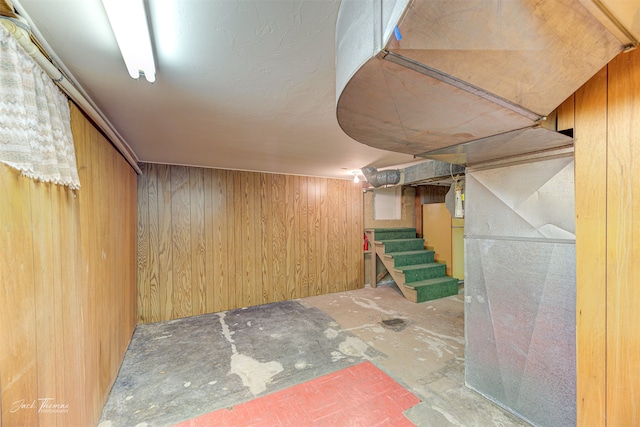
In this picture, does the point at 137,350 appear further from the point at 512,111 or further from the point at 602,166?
the point at 602,166

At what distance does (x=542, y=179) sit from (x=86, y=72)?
262 cm

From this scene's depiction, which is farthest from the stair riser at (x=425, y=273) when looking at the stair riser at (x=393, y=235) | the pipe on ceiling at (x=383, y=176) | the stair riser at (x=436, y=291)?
the pipe on ceiling at (x=383, y=176)

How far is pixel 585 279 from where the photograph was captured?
1252mm

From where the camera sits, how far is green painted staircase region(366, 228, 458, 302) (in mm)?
4043

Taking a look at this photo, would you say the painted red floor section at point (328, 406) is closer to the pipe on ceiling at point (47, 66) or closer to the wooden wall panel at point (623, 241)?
the wooden wall panel at point (623, 241)

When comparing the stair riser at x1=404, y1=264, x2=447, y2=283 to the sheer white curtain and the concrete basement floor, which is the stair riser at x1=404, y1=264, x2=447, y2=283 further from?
the sheer white curtain

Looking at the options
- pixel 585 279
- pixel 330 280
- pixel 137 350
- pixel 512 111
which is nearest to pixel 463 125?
pixel 512 111

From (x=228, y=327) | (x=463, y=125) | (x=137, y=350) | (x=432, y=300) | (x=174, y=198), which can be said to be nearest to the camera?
(x=463, y=125)

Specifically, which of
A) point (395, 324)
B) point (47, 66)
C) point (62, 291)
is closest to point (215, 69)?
point (47, 66)

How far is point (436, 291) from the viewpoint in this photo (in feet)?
13.4

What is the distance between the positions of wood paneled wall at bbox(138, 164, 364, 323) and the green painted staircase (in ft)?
1.47

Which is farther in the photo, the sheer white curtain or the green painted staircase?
the green painted staircase

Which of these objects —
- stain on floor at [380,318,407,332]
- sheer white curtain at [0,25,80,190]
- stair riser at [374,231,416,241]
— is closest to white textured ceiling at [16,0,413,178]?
sheer white curtain at [0,25,80,190]

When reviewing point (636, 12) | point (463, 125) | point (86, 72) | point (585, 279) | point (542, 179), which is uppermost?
point (86, 72)
